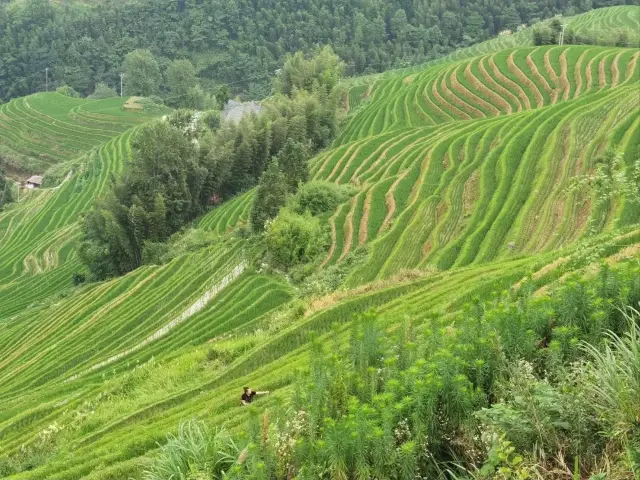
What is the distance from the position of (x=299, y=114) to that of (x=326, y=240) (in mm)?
33401

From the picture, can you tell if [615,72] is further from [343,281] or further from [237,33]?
[237,33]

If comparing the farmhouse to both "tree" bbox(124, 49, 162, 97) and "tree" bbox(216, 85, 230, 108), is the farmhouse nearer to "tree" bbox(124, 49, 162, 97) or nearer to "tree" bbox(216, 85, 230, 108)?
"tree" bbox(216, 85, 230, 108)

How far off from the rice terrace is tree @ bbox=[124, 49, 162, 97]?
24382mm

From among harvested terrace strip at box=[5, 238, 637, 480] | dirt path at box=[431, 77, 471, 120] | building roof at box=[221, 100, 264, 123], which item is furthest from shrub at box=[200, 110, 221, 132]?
harvested terrace strip at box=[5, 238, 637, 480]

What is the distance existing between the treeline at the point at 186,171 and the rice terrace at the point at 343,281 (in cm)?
23

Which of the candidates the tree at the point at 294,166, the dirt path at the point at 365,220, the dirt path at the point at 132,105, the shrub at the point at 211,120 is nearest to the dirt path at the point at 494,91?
the tree at the point at 294,166

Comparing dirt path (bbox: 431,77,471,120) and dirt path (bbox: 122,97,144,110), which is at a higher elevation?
dirt path (bbox: 122,97,144,110)

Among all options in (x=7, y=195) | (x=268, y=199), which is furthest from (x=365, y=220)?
(x=7, y=195)

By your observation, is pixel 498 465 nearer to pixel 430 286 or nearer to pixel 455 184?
pixel 430 286

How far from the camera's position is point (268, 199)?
123 feet

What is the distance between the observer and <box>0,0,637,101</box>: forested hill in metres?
132

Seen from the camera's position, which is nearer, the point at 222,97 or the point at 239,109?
the point at 239,109

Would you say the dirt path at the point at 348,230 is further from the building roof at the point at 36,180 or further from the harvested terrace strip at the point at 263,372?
the building roof at the point at 36,180

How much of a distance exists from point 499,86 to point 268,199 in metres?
35.7
